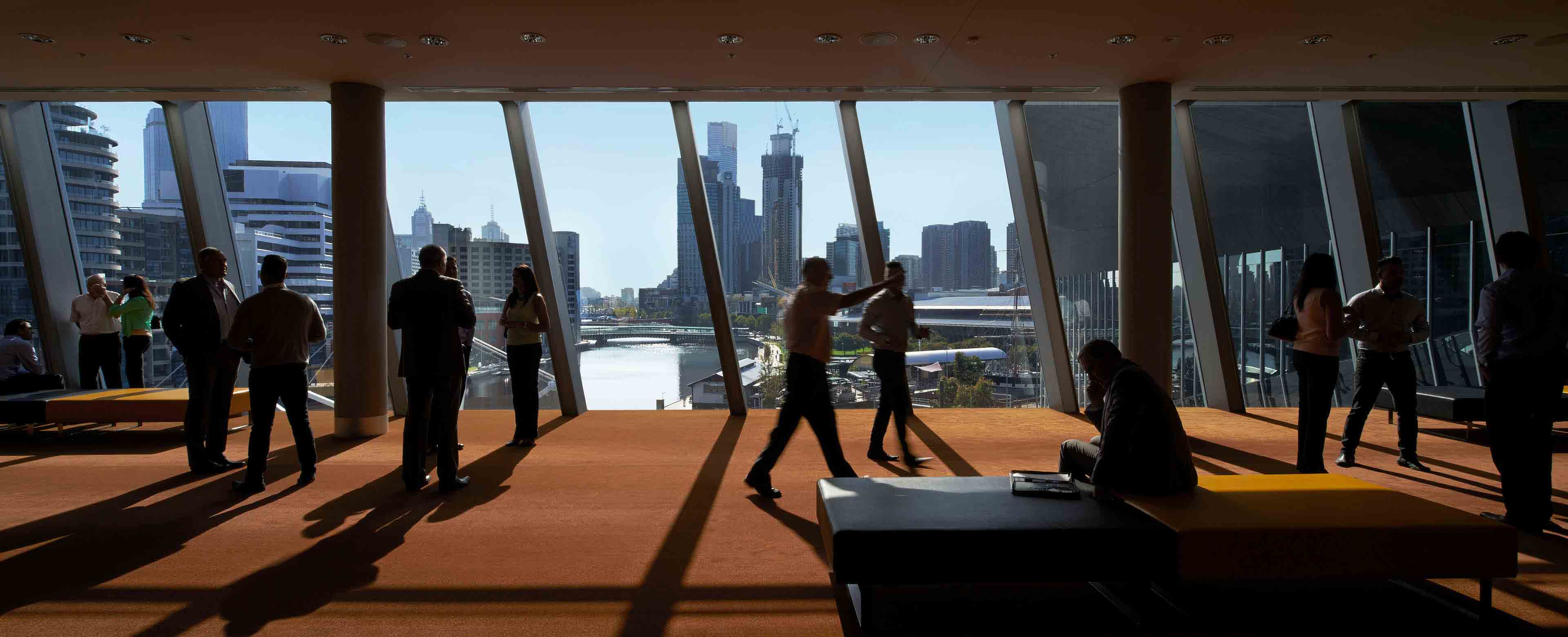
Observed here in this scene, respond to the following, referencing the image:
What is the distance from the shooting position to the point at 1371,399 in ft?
16.6

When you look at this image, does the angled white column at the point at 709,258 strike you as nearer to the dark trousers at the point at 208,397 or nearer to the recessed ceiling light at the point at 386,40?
the recessed ceiling light at the point at 386,40

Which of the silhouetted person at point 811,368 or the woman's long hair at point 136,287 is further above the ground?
the woman's long hair at point 136,287

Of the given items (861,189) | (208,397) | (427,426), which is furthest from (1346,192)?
(208,397)

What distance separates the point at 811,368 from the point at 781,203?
3.93 metres

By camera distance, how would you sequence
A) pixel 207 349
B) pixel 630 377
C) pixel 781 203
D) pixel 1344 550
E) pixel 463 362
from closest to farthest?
pixel 1344 550 < pixel 463 362 < pixel 207 349 < pixel 781 203 < pixel 630 377

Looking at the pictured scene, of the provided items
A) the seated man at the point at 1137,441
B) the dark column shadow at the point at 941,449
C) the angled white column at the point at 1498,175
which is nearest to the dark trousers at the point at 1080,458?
the seated man at the point at 1137,441

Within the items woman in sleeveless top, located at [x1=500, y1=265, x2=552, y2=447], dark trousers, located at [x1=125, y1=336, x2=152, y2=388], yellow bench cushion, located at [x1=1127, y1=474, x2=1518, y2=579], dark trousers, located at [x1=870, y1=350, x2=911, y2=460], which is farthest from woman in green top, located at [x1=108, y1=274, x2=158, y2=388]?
yellow bench cushion, located at [x1=1127, y1=474, x2=1518, y2=579]

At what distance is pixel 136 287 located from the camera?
6688 mm

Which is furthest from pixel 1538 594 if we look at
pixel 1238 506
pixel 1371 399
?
pixel 1371 399

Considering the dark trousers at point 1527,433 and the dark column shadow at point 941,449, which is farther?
the dark column shadow at point 941,449

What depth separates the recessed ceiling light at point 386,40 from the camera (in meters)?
5.13

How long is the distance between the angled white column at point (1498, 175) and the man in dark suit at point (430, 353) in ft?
29.6

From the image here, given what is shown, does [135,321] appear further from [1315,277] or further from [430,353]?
[1315,277]

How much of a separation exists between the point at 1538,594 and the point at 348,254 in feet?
23.6
